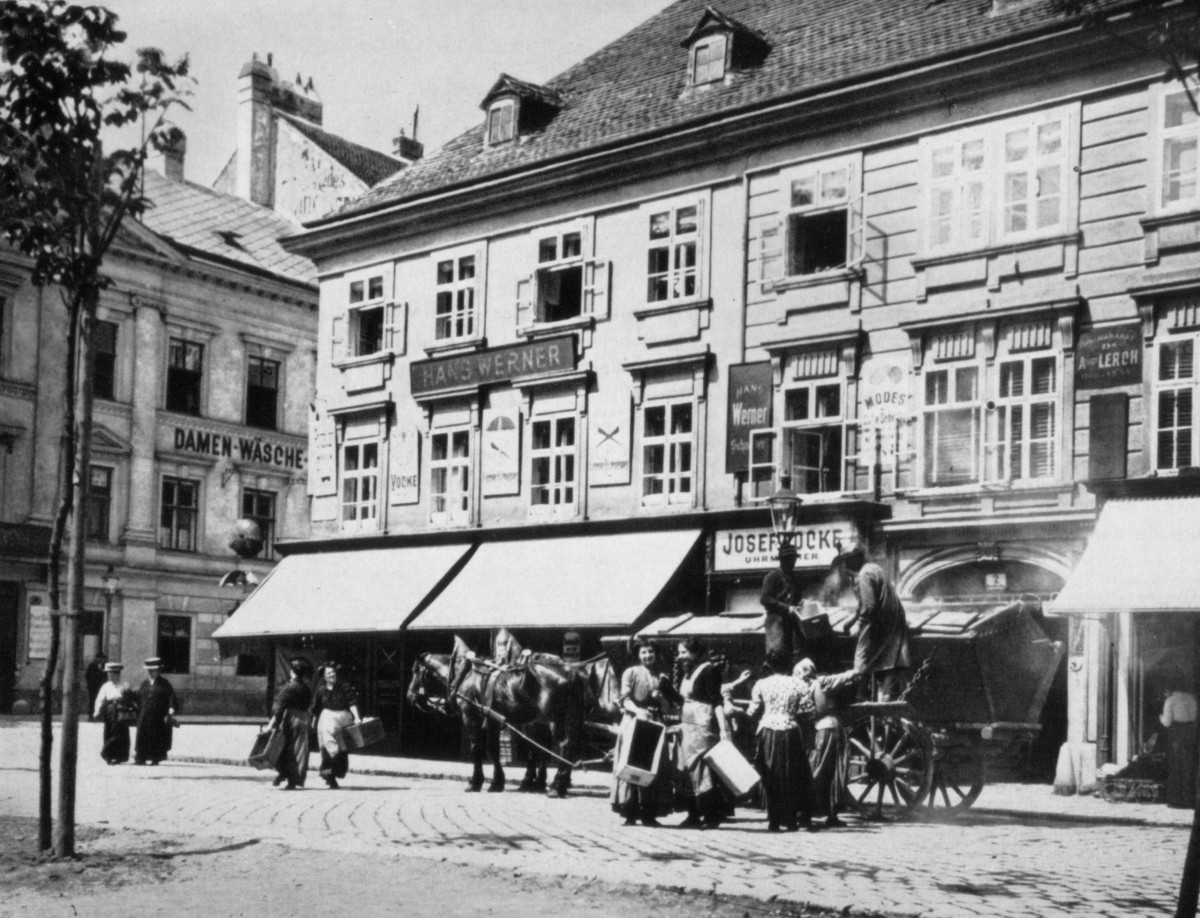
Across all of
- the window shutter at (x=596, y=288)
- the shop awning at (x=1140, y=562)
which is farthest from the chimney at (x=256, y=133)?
the shop awning at (x=1140, y=562)

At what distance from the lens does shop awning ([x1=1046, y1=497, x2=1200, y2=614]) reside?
758 inches

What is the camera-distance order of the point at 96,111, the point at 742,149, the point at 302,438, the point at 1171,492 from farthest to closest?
the point at 302,438 < the point at 742,149 < the point at 1171,492 < the point at 96,111

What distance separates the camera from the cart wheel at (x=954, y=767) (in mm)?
16734

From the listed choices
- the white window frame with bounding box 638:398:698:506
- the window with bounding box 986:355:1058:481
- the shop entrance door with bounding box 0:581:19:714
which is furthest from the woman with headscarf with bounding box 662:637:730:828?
the shop entrance door with bounding box 0:581:19:714

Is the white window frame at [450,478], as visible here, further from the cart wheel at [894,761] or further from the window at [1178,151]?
the cart wheel at [894,761]

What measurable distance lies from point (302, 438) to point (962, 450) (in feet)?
94.7

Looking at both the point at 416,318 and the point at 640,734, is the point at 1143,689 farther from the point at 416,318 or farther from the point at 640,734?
the point at 416,318

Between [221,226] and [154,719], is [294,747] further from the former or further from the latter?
[221,226]

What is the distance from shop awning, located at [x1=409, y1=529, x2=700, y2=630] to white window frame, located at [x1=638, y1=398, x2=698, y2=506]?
0.72m

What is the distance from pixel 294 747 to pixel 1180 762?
10.4m

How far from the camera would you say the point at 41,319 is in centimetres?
4288

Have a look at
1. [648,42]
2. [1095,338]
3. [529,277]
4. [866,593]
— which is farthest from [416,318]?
[866,593]

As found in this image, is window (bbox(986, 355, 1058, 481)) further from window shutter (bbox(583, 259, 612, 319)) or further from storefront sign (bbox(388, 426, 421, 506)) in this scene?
storefront sign (bbox(388, 426, 421, 506))

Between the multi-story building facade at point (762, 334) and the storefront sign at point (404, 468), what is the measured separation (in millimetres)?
62
